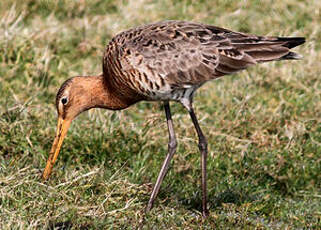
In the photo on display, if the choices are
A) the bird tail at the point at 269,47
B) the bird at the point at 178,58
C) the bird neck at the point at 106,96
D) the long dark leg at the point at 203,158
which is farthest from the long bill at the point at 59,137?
A: the bird tail at the point at 269,47

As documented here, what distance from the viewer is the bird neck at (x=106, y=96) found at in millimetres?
5957

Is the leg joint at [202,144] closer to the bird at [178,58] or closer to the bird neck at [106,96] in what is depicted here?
the bird at [178,58]

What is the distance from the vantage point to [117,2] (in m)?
9.58

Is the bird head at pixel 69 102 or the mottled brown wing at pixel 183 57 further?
the bird head at pixel 69 102

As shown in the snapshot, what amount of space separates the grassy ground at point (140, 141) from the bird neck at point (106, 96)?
584 millimetres

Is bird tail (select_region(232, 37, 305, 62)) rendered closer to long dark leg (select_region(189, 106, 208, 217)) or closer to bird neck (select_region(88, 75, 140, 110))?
long dark leg (select_region(189, 106, 208, 217))

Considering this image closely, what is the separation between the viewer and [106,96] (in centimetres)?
602

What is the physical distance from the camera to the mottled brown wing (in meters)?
5.65

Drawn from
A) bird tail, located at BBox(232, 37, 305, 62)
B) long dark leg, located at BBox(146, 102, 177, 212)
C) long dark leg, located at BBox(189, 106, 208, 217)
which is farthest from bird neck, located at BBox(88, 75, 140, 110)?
bird tail, located at BBox(232, 37, 305, 62)

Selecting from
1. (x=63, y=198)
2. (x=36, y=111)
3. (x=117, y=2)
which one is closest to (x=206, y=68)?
(x=63, y=198)

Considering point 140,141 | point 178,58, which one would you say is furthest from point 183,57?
point 140,141

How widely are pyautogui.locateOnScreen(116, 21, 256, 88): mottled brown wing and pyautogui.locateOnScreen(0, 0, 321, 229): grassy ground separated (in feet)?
3.25

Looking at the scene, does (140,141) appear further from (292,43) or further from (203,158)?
(292,43)

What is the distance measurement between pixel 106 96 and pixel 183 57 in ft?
2.73
